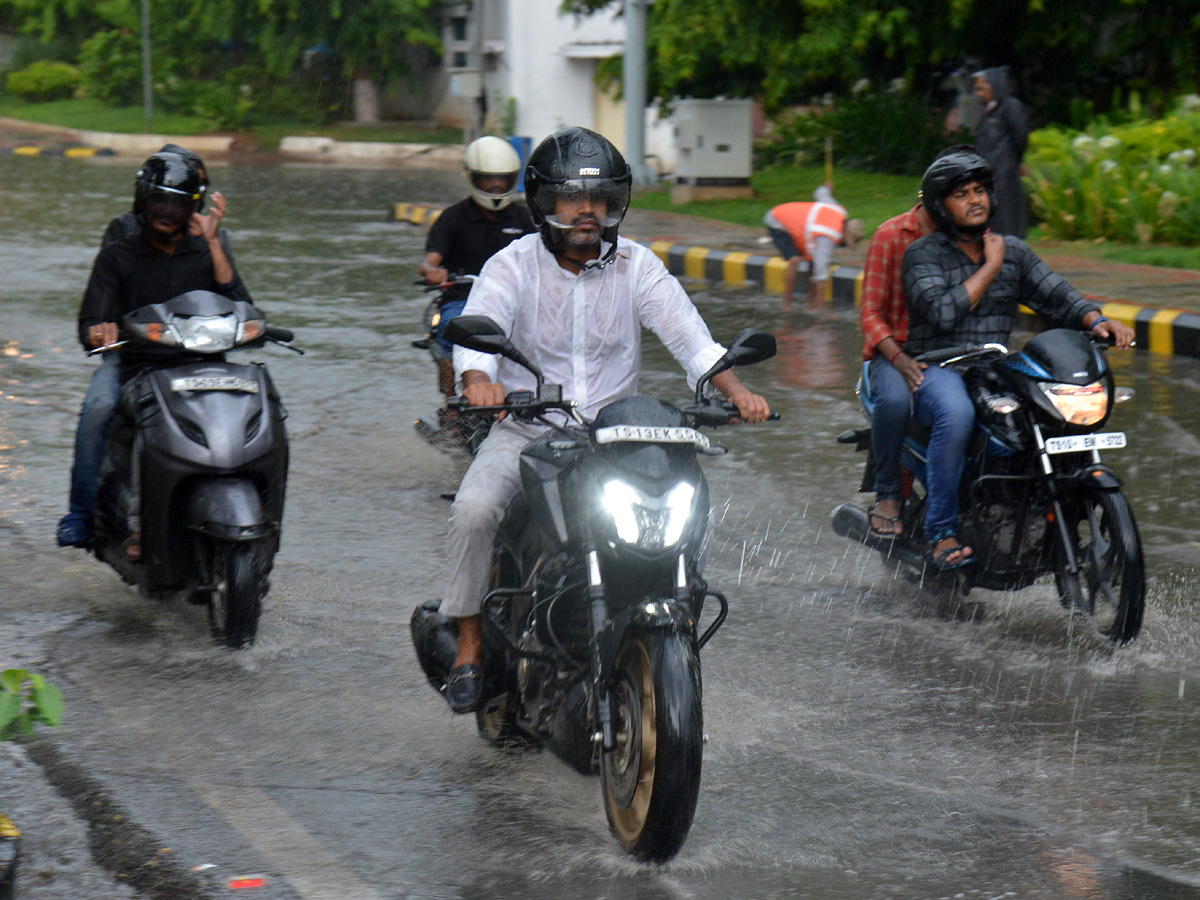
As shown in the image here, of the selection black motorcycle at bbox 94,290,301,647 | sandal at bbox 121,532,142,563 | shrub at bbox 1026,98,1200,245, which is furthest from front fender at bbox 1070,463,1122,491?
shrub at bbox 1026,98,1200,245

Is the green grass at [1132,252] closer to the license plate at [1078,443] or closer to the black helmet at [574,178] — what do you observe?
the license plate at [1078,443]

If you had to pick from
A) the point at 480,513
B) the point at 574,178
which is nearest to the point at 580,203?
the point at 574,178

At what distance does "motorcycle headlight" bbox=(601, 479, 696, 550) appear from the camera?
149 inches

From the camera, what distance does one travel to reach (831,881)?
3.79 metres

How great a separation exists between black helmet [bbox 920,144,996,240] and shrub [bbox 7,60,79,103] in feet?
143

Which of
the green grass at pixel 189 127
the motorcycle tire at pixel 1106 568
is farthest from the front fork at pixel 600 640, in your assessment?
the green grass at pixel 189 127

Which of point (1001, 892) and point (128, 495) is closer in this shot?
point (1001, 892)

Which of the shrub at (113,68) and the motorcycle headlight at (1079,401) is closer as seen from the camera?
the motorcycle headlight at (1079,401)

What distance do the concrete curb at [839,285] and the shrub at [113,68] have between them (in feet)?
99.7

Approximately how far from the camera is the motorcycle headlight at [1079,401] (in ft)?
18.4

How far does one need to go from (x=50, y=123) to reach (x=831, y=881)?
130 ft

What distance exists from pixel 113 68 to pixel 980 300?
41.3 m

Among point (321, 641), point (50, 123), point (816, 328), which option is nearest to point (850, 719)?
point (321, 641)

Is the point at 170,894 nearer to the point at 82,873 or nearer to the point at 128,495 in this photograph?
the point at 82,873
